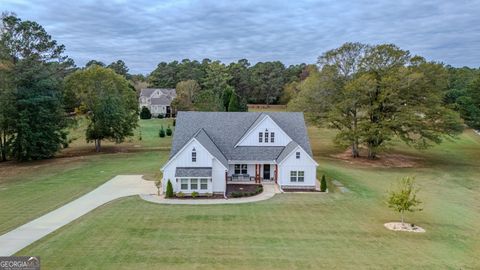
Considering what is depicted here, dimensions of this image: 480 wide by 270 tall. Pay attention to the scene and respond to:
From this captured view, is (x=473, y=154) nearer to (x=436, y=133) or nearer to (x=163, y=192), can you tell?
(x=436, y=133)

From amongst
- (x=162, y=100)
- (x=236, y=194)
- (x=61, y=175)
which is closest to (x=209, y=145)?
(x=236, y=194)

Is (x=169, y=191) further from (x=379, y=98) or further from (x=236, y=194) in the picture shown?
(x=379, y=98)

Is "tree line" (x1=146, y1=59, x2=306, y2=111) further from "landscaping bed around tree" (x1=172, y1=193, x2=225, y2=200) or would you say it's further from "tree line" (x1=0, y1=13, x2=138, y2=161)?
"landscaping bed around tree" (x1=172, y1=193, x2=225, y2=200)

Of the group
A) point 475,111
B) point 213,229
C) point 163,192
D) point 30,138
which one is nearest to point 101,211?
point 163,192

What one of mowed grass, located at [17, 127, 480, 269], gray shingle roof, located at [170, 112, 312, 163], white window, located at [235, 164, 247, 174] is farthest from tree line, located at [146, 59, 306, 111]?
mowed grass, located at [17, 127, 480, 269]

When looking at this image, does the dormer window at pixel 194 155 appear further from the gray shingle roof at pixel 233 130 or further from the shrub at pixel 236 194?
the shrub at pixel 236 194

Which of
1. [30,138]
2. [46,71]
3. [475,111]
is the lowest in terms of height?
[30,138]

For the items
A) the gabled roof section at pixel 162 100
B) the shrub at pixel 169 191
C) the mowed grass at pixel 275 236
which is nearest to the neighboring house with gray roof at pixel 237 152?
the shrub at pixel 169 191

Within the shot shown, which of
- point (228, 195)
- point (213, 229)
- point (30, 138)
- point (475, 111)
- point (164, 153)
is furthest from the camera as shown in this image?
point (475, 111)
